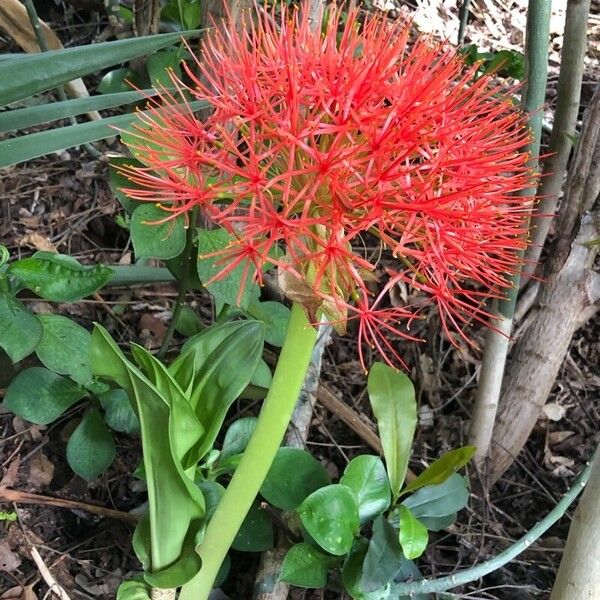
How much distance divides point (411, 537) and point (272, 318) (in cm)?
35

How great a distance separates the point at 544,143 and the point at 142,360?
1.08m

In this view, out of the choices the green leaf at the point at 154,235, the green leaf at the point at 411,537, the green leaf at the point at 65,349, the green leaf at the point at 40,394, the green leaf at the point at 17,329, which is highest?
the green leaf at the point at 154,235

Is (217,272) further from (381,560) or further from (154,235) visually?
(381,560)

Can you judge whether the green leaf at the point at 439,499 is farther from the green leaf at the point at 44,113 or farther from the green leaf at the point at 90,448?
the green leaf at the point at 44,113

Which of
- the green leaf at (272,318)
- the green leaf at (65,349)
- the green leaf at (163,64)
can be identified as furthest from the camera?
the green leaf at (163,64)

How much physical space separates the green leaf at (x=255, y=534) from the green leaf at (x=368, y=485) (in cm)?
11

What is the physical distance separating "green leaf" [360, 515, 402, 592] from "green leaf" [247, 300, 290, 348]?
0.97 ft

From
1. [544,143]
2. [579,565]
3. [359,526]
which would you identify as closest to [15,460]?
[359,526]

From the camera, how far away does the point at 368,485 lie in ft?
2.93

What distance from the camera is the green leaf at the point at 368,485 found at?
885 millimetres

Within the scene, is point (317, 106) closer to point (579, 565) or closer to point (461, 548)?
point (579, 565)

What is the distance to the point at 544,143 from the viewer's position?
150 centimetres

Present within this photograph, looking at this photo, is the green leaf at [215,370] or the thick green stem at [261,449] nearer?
the thick green stem at [261,449]

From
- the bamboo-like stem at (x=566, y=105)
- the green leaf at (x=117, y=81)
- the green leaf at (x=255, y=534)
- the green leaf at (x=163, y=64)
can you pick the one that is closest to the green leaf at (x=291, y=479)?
the green leaf at (x=255, y=534)
